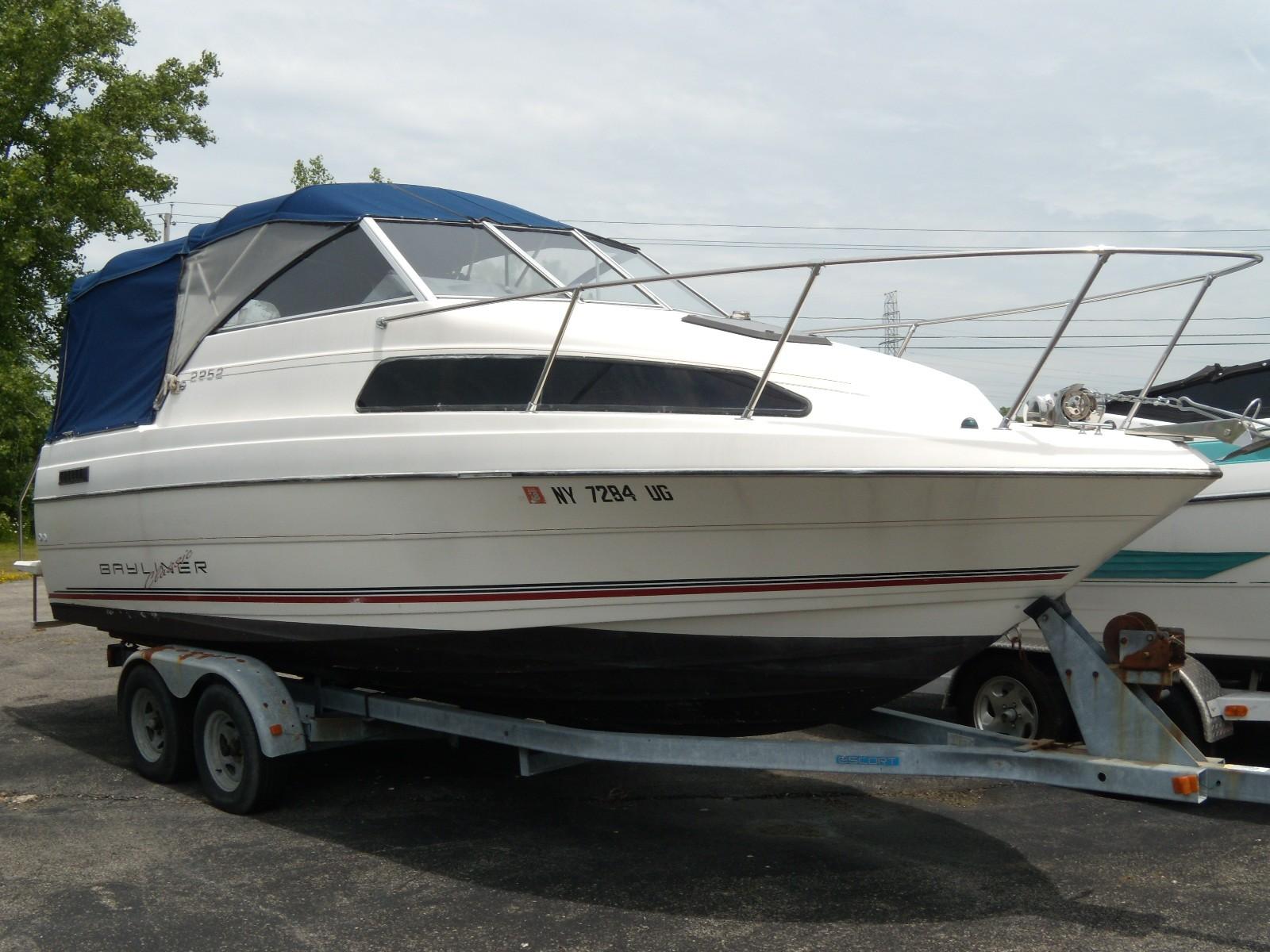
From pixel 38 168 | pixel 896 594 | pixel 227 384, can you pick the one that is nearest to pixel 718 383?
pixel 896 594

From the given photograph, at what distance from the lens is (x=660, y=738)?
4559 mm

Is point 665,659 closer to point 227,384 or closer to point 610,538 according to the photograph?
point 610,538

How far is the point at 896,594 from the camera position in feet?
14.2

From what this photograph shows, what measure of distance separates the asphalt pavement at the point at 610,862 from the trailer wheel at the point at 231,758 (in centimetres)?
11

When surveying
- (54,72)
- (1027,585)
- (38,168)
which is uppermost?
(54,72)

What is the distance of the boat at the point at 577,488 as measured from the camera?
4188mm

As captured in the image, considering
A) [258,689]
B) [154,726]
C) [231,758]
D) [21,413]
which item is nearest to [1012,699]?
[258,689]

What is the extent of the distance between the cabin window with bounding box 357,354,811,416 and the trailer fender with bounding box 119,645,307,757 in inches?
61.2

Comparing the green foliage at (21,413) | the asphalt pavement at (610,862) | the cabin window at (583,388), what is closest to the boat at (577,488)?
the cabin window at (583,388)

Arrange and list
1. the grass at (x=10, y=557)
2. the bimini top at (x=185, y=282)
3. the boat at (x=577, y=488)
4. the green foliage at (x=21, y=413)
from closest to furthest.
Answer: the boat at (x=577, y=488) < the bimini top at (x=185, y=282) < the grass at (x=10, y=557) < the green foliage at (x=21, y=413)

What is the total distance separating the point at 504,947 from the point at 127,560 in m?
3.38

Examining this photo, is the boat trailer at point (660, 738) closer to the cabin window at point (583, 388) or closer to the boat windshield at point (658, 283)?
the cabin window at point (583, 388)

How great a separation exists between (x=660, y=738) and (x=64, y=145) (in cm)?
2139

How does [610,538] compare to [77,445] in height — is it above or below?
below
